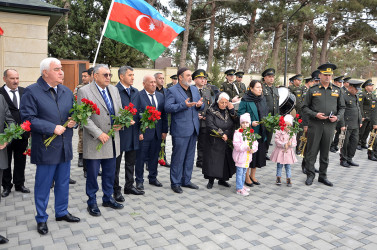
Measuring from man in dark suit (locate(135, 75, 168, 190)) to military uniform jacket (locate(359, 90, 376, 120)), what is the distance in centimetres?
697

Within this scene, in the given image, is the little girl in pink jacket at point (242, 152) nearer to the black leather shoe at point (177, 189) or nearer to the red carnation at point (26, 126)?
the black leather shoe at point (177, 189)

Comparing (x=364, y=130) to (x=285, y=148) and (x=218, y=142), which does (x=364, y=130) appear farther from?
(x=218, y=142)

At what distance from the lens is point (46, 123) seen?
367cm

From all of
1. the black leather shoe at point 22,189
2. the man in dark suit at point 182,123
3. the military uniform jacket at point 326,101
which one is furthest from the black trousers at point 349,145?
the black leather shoe at point 22,189

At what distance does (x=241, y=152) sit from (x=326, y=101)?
2.11 meters

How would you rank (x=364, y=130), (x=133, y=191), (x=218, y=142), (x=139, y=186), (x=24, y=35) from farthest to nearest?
(x=364, y=130) < (x=24, y=35) < (x=218, y=142) < (x=139, y=186) < (x=133, y=191)

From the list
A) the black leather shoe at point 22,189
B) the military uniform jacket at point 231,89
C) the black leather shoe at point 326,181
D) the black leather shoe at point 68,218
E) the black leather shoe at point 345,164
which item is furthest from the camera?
the military uniform jacket at point 231,89

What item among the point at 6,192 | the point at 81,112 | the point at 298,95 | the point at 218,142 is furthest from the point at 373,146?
the point at 6,192

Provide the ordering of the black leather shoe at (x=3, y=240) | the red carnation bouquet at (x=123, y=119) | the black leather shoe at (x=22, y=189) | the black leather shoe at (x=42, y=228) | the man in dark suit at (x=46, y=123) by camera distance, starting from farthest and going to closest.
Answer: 1. the black leather shoe at (x=22, y=189)
2. the red carnation bouquet at (x=123, y=119)
3. the black leather shoe at (x=42, y=228)
4. the man in dark suit at (x=46, y=123)
5. the black leather shoe at (x=3, y=240)

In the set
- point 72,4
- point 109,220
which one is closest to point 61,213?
point 109,220

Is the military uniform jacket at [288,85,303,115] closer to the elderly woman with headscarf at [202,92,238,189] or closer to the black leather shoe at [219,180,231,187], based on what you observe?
the elderly woman with headscarf at [202,92,238,189]

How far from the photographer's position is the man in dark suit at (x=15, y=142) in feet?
16.5

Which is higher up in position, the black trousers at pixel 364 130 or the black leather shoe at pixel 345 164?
the black trousers at pixel 364 130

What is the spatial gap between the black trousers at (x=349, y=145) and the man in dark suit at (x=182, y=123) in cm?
462
